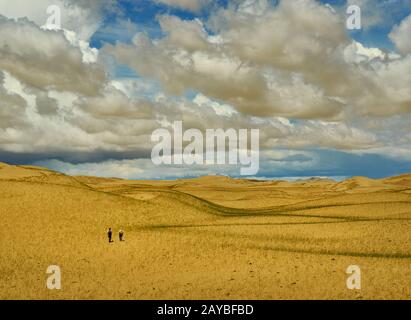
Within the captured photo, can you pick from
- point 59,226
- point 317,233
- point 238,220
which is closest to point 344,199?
point 238,220

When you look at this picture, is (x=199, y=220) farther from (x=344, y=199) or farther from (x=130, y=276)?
(x=344, y=199)

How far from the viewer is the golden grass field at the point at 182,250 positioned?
26.1 m

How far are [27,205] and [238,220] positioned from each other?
88.2ft

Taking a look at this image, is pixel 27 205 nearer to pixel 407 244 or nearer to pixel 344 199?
pixel 407 244

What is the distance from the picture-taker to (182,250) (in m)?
37.4

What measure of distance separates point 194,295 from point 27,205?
3719cm

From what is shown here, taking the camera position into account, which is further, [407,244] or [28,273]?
[407,244]

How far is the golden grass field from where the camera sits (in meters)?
26.1

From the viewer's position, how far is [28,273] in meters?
30.5

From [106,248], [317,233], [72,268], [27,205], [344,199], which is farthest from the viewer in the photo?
[344,199]
